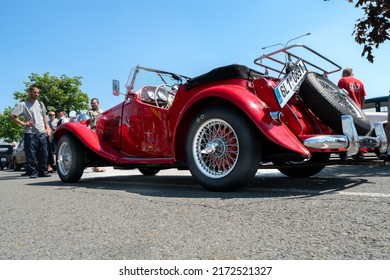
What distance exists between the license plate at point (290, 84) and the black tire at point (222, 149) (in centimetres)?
38

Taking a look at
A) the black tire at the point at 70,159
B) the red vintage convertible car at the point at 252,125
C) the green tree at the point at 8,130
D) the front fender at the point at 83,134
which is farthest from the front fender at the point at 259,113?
the green tree at the point at 8,130

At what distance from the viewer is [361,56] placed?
700 cm

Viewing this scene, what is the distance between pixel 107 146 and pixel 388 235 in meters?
4.07

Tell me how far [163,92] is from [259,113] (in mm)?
2347

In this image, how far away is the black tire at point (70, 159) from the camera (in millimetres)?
5051

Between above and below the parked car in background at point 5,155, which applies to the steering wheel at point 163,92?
above

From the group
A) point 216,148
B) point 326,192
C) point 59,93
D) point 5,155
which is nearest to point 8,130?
point 59,93

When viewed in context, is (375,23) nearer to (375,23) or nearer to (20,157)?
(375,23)

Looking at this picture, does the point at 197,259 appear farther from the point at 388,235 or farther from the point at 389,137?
the point at 389,137

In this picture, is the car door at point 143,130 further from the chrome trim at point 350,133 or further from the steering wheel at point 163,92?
the chrome trim at point 350,133

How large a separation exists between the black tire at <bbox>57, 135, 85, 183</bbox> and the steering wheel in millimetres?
1401

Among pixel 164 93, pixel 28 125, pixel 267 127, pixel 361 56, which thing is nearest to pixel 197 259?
pixel 267 127

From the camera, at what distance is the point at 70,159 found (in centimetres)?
518

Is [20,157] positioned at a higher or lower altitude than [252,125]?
lower
